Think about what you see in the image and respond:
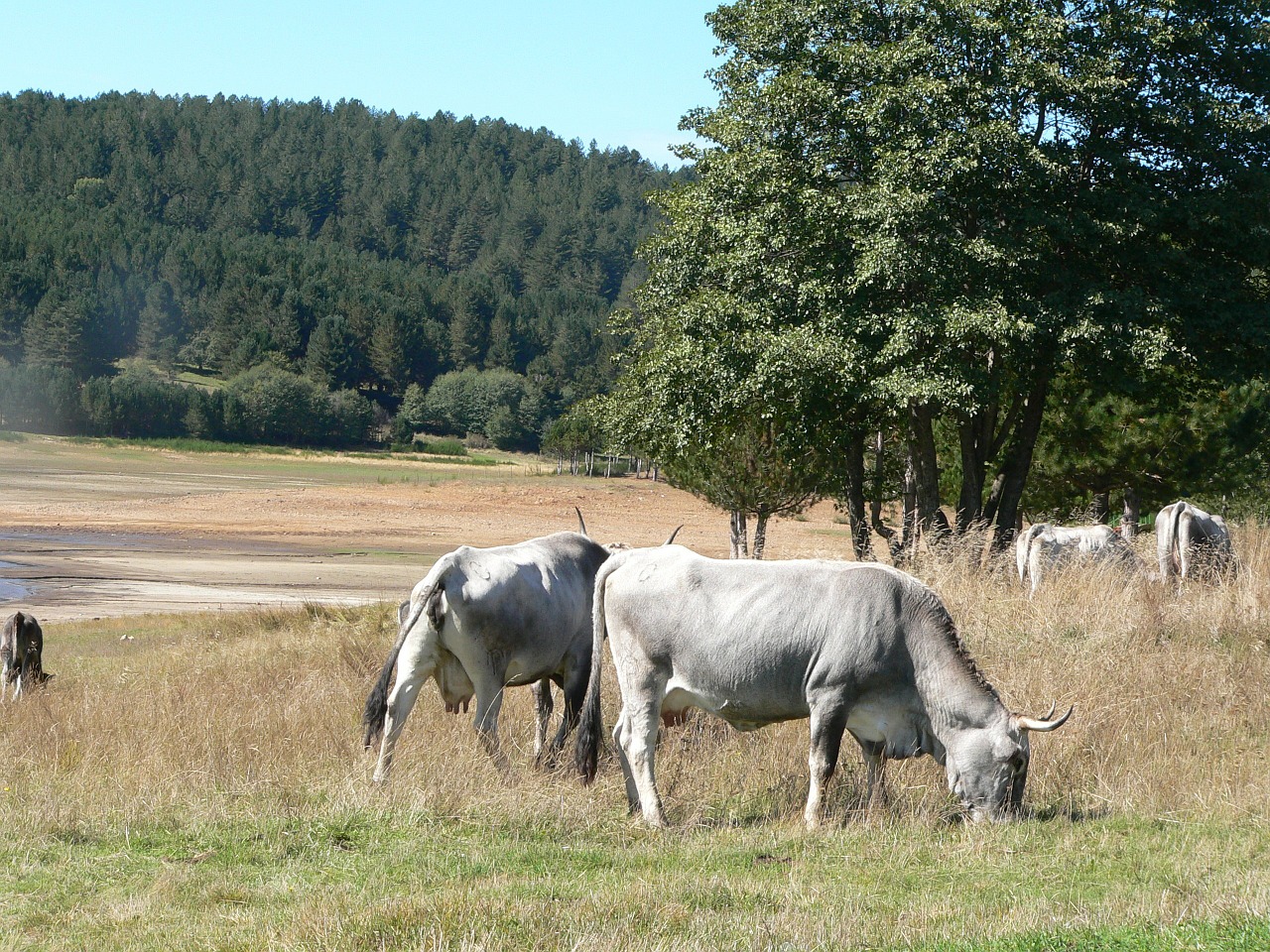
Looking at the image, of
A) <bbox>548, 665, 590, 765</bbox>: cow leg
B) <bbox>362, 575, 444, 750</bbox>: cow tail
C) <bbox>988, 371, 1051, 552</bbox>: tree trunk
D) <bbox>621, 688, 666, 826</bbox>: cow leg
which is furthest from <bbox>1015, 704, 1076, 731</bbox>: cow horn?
<bbox>988, 371, 1051, 552</bbox>: tree trunk

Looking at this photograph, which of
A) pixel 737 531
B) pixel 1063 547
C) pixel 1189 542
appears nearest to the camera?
pixel 1063 547

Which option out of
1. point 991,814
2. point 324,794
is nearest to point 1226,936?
point 991,814

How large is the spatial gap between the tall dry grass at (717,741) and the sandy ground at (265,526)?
9.36 metres

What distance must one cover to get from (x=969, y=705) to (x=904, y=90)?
559 inches

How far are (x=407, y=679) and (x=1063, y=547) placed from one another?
10.5 meters

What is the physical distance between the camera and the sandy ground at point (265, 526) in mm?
33625

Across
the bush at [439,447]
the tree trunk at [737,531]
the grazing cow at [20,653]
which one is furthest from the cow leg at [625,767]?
the bush at [439,447]

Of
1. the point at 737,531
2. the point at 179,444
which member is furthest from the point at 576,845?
the point at 179,444

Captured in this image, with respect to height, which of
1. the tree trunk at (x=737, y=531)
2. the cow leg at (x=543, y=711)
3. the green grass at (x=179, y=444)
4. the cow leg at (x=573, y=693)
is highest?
the cow leg at (x=573, y=693)

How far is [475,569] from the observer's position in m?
9.62

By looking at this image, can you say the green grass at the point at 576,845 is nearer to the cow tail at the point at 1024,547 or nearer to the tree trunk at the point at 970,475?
the cow tail at the point at 1024,547

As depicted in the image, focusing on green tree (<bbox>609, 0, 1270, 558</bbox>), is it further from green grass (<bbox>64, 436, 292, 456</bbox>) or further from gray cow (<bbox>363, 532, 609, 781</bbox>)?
green grass (<bbox>64, 436, 292, 456</bbox>)

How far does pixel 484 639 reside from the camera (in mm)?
9531

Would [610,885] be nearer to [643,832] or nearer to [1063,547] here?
[643,832]
